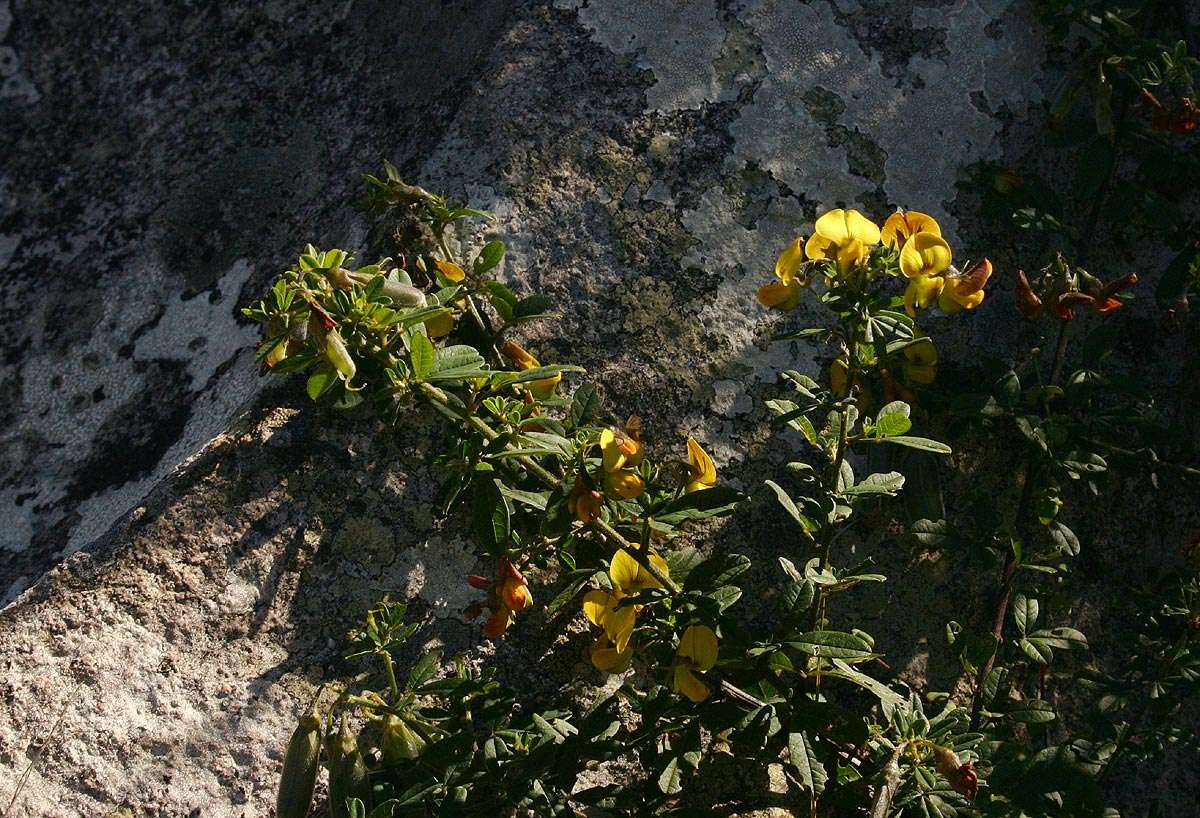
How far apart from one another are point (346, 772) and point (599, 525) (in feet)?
1.37

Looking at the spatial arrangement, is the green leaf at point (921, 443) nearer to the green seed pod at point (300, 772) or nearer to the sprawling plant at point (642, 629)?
the sprawling plant at point (642, 629)

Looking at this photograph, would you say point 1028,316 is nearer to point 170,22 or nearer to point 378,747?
point 378,747

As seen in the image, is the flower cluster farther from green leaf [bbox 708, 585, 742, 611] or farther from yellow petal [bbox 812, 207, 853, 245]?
green leaf [bbox 708, 585, 742, 611]

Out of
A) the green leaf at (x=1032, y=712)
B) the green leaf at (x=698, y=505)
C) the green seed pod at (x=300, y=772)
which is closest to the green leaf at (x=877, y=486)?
the green leaf at (x=698, y=505)

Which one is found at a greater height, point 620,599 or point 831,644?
point 620,599

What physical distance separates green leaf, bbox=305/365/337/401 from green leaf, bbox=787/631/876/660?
64 centimetres

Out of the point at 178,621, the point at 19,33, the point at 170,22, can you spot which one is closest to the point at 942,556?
the point at 178,621

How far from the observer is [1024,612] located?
157 centimetres

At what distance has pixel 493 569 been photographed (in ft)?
5.07

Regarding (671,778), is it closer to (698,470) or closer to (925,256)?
(698,470)

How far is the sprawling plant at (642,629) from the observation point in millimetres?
1338

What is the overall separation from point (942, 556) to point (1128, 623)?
335mm

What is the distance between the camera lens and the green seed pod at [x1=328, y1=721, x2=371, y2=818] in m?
1.32

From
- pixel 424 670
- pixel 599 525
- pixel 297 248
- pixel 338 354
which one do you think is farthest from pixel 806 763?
pixel 297 248
